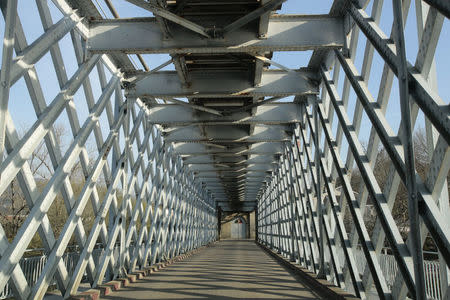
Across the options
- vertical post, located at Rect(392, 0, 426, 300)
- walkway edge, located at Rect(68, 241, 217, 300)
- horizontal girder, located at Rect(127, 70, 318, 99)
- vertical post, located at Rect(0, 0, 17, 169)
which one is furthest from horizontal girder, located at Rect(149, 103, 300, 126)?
vertical post, located at Rect(392, 0, 426, 300)

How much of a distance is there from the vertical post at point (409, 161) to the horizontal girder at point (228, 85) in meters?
5.68

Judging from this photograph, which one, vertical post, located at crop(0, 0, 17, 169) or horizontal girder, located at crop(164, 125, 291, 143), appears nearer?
vertical post, located at crop(0, 0, 17, 169)

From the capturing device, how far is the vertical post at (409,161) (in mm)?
4164

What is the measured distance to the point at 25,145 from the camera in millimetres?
5363

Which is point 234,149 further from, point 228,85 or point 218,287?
point 218,287

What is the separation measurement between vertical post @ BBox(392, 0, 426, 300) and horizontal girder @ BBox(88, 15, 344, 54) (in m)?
3.19

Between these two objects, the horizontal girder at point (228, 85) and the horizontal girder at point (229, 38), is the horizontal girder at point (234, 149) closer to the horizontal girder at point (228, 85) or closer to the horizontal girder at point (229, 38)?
the horizontal girder at point (228, 85)

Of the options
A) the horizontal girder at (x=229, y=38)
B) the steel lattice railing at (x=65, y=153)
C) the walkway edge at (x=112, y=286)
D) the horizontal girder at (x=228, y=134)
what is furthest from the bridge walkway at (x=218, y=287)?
the horizontal girder at (x=228, y=134)

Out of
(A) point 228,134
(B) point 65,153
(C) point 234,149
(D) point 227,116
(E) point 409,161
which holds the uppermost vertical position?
Result: (C) point 234,149

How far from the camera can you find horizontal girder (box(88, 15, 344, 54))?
7.41m

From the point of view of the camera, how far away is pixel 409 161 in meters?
4.23

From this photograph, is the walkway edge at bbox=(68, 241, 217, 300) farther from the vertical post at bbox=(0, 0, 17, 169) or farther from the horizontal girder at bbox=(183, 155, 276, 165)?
the horizontal girder at bbox=(183, 155, 276, 165)

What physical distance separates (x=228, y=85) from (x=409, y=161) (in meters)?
6.35

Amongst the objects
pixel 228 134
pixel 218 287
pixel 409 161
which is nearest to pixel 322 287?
pixel 218 287
